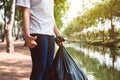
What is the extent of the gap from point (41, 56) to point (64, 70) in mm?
296

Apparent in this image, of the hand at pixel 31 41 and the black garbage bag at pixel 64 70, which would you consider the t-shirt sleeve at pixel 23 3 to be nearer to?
the hand at pixel 31 41

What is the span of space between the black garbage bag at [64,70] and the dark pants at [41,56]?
0.30 ft

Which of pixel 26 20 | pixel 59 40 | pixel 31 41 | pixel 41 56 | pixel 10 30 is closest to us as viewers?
pixel 31 41

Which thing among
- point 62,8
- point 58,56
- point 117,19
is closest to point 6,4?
point 62,8

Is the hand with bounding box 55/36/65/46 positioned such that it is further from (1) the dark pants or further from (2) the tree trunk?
(2) the tree trunk

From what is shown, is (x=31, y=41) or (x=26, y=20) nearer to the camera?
(x=31, y=41)

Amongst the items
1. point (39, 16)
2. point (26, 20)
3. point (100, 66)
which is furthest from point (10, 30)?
point (26, 20)

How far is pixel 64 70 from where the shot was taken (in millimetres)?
3531

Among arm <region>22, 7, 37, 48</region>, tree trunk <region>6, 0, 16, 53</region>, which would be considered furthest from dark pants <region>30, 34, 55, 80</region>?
tree trunk <region>6, 0, 16, 53</region>

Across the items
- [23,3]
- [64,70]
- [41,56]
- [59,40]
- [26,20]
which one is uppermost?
[23,3]

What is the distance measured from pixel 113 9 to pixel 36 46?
46092 mm

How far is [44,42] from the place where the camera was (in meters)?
3.44

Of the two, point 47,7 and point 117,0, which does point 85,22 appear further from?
point 47,7

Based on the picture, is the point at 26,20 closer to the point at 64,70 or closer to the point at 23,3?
the point at 23,3
